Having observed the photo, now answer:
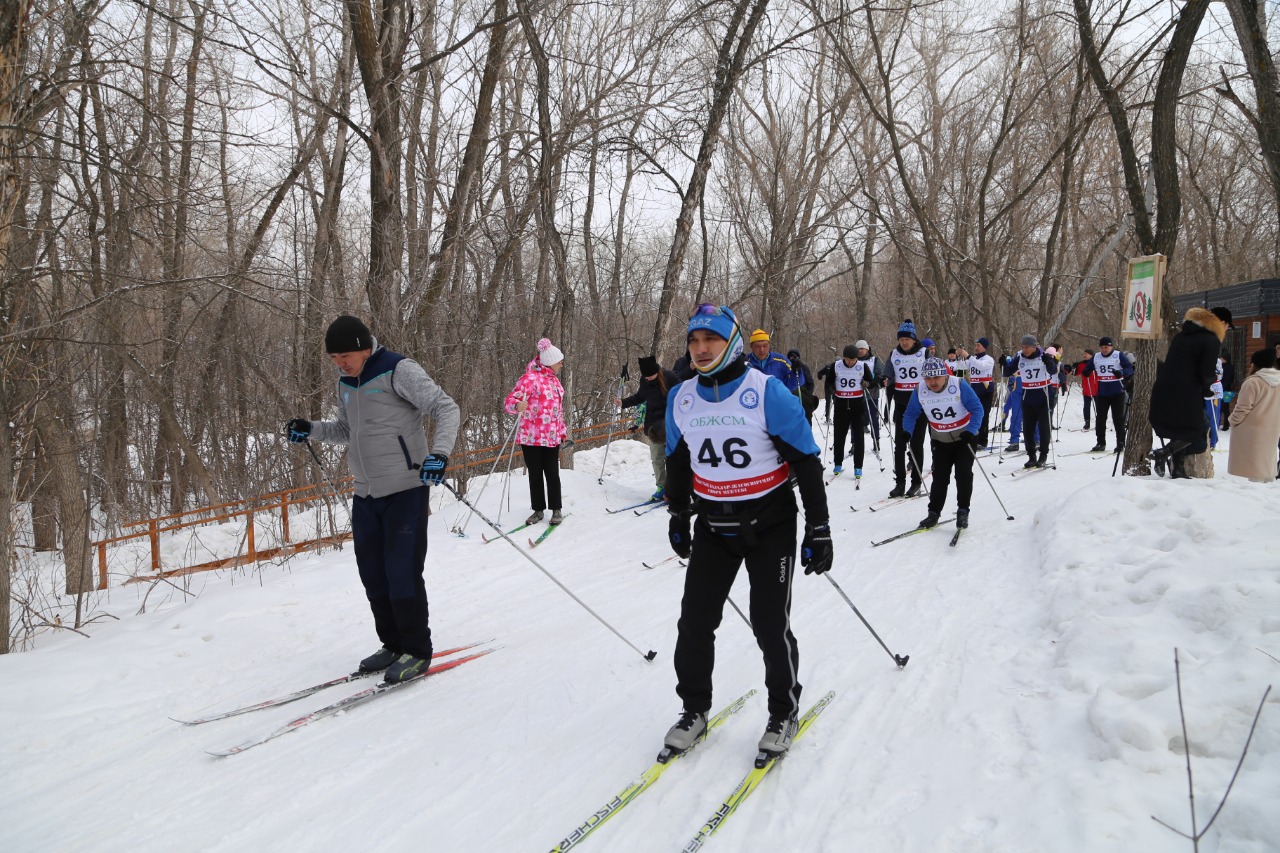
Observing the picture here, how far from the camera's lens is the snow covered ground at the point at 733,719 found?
2879mm

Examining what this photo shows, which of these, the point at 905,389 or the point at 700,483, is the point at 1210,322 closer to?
the point at 905,389

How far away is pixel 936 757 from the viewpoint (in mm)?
3295

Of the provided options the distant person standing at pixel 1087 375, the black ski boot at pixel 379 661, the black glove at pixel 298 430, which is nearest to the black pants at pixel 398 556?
the black ski boot at pixel 379 661

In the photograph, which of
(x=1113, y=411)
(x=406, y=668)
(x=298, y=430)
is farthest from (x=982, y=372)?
(x=298, y=430)

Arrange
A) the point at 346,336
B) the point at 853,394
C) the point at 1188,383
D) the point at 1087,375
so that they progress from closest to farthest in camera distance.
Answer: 1. the point at 346,336
2. the point at 1188,383
3. the point at 853,394
4. the point at 1087,375

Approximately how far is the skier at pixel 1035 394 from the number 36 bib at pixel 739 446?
31.6 ft

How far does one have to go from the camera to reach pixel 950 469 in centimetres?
759

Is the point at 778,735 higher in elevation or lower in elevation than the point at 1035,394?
lower

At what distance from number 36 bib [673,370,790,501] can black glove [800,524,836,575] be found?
11.0 inches

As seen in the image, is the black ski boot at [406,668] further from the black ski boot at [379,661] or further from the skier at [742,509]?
the skier at [742,509]

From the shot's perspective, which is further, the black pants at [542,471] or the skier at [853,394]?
the skier at [853,394]

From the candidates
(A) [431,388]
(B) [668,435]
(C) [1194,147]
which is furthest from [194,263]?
(C) [1194,147]

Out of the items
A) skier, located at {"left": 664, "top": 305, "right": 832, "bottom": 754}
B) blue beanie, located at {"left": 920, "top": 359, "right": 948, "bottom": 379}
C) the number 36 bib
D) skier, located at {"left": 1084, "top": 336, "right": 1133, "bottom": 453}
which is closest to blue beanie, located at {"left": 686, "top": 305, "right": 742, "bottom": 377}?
skier, located at {"left": 664, "top": 305, "right": 832, "bottom": 754}

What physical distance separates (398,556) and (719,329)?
2.41 metres
